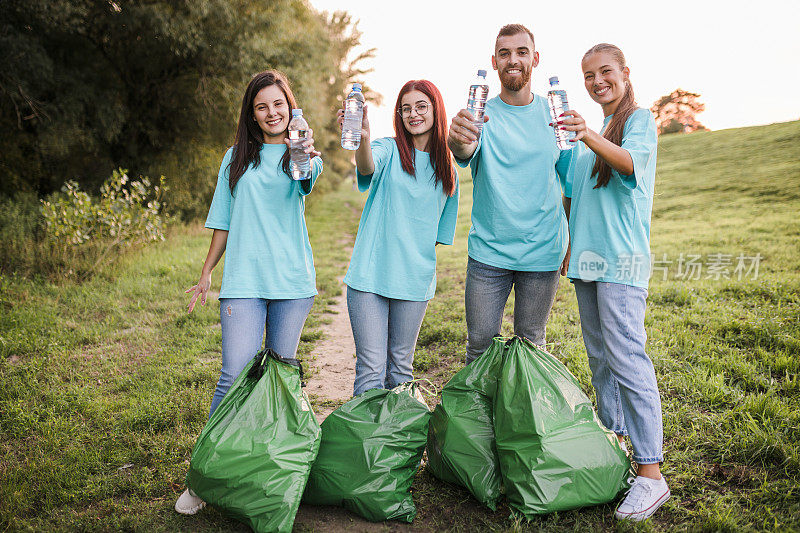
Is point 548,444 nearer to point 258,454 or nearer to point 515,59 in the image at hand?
point 258,454

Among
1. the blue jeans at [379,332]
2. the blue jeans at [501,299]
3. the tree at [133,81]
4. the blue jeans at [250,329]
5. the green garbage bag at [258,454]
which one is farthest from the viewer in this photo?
the tree at [133,81]

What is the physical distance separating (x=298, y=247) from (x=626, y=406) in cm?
179

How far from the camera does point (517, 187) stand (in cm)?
266

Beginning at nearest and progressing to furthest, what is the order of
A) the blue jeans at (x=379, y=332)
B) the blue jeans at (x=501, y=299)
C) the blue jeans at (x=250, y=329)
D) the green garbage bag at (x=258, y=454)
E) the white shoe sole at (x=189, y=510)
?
1. the green garbage bag at (x=258, y=454)
2. the white shoe sole at (x=189, y=510)
3. the blue jeans at (x=250, y=329)
4. the blue jeans at (x=379, y=332)
5. the blue jeans at (x=501, y=299)

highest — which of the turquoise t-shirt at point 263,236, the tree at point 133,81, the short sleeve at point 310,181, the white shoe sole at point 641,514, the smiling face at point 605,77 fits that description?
the tree at point 133,81

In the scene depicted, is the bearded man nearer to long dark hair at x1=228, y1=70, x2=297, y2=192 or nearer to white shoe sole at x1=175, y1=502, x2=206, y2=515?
long dark hair at x1=228, y1=70, x2=297, y2=192

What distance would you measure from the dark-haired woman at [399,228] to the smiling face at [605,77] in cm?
75

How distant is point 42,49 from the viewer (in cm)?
924

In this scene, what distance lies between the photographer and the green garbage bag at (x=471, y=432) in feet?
8.05

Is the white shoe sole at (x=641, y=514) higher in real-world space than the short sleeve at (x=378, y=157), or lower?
lower

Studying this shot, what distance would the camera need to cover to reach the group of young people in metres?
2.40

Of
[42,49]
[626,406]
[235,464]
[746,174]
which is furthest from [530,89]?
[746,174]

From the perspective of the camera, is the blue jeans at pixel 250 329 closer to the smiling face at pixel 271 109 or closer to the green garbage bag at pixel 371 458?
the green garbage bag at pixel 371 458

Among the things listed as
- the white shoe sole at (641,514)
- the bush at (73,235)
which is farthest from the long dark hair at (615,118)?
the bush at (73,235)
